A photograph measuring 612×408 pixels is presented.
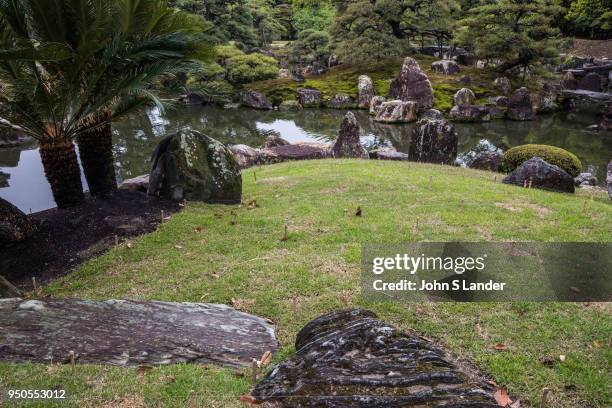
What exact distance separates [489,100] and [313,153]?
17.8 metres

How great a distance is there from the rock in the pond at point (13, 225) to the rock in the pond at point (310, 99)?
28.0m

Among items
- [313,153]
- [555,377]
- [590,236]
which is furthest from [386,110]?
[555,377]

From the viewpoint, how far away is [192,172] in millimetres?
10211

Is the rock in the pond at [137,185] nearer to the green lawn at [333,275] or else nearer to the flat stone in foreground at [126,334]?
the green lawn at [333,275]

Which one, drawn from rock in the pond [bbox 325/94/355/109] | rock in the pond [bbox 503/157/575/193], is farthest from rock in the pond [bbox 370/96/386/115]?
rock in the pond [bbox 503/157/575/193]

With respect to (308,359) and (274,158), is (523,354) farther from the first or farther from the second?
(274,158)

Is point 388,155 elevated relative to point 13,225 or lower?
lower

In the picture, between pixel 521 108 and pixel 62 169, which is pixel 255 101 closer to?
pixel 521 108

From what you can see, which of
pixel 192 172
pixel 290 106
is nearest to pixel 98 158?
pixel 192 172

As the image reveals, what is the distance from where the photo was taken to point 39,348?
13.7ft

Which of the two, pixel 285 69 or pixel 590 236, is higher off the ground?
pixel 285 69

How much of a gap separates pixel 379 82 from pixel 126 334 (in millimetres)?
33608

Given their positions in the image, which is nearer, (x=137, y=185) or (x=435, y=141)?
(x=137, y=185)

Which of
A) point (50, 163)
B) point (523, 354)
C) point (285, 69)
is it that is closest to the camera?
point (523, 354)
